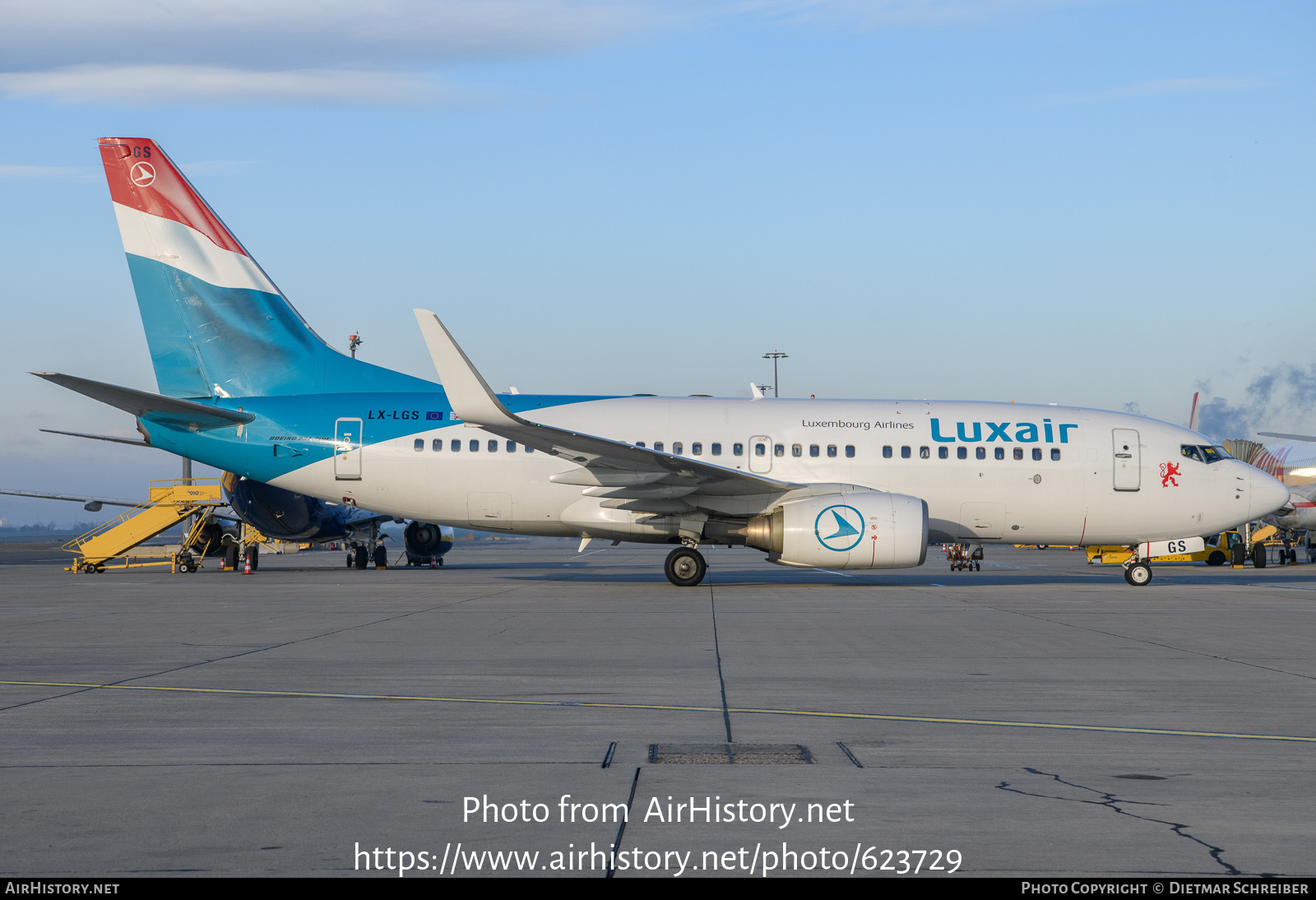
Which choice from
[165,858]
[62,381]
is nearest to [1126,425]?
[62,381]

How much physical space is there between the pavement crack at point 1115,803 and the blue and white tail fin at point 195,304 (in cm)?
1988

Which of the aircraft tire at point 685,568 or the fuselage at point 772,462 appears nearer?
the aircraft tire at point 685,568

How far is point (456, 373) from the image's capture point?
1891cm

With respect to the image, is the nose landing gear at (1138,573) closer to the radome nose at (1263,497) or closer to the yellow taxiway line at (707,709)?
the radome nose at (1263,497)

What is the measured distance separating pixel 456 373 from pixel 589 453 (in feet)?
9.89

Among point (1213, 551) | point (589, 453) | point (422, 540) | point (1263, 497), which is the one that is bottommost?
point (1213, 551)

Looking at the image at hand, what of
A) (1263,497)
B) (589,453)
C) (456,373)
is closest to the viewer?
(456,373)

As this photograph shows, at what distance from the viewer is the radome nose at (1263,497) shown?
23.2m

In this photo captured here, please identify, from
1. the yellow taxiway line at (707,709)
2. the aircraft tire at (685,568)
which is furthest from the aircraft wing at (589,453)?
the yellow taxiway line at (707,709)

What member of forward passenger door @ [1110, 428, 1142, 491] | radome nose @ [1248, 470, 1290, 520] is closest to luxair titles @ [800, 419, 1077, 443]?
forward passenger door @ [1110, 428, 1142, 491]

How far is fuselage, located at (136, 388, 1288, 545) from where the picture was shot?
22.6m

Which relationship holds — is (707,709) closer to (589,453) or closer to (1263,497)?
(589,453)

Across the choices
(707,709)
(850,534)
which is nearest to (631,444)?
(850,534)

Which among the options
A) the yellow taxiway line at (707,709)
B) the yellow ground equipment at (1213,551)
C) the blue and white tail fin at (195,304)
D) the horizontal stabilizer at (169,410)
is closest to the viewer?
the yellow taxiway line at (707,709)
